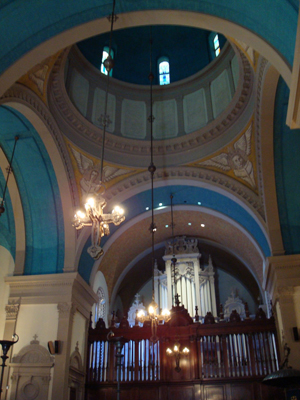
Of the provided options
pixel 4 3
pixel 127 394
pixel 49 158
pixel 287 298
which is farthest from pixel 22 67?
pixel 127 394

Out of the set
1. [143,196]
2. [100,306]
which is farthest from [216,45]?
[100,306]

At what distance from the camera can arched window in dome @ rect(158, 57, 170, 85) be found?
42.2 feet

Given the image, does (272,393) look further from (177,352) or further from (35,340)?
(35,340)

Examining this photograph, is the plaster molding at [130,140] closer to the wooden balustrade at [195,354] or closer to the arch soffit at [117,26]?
the arch soffit at [117,26]

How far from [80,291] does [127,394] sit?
3040mm

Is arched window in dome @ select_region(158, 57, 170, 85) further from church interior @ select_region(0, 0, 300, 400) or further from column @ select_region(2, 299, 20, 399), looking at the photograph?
column @ select_region(2, 299, 20, 399)

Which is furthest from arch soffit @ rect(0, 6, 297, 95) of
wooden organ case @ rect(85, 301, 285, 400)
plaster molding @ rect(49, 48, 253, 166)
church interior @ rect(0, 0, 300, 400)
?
wooden organ case @ rect(85, 301, 285, 400)

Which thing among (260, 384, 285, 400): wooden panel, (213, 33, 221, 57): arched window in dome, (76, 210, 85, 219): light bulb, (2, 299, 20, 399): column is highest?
(213, 33, 221, 57): arched window in dome

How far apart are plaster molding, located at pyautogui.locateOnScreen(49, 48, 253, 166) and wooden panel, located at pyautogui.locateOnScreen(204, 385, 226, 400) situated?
6592 millimetres

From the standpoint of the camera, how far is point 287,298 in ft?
29.9

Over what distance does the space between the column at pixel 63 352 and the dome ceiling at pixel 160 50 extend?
7.30 meters

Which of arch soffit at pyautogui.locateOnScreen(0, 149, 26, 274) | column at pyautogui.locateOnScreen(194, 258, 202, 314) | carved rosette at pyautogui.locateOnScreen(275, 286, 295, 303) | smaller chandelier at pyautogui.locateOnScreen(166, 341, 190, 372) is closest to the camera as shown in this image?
carved rosette at pyautogui.locateOnScreen(275, 286, 295, 303)

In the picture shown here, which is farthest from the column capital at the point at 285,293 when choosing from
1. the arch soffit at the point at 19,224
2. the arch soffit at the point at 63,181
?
the arch soffit at the point at 19,224

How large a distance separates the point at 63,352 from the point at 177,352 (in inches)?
121
